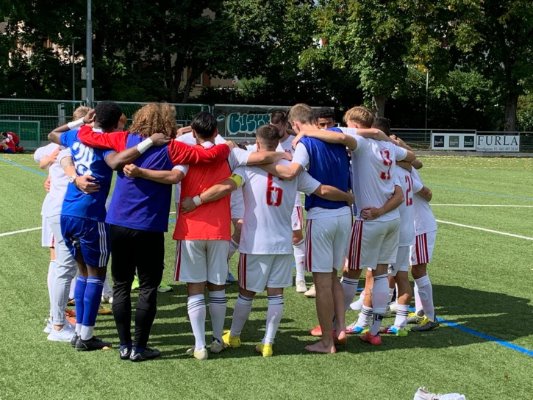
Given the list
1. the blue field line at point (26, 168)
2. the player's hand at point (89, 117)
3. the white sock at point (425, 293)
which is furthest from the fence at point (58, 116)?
the white sock at point (425, 293)

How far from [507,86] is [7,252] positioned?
40.5 metres

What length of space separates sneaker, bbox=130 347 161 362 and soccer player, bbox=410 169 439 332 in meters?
2.51

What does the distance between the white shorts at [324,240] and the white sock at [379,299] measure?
1.79 ft

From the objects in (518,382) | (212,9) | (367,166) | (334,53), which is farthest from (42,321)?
(212,9)

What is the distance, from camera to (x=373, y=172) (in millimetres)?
6219

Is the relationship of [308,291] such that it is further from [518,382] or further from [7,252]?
[7,252]

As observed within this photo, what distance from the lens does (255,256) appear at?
5.88 m

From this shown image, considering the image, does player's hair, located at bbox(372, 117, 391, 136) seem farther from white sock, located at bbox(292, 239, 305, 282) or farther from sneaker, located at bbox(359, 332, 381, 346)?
white sock, located at bbox(292, 239, 305, 282)

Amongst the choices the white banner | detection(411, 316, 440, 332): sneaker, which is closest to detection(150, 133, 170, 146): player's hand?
detection(411, 316, 440, 332): sneaker

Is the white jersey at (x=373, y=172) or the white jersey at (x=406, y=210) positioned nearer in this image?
the white jersey at (x=373, y=172)

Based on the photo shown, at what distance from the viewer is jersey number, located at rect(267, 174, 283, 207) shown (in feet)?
19.3

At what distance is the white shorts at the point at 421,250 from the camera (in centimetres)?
689

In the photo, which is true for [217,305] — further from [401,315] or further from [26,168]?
[26,168]

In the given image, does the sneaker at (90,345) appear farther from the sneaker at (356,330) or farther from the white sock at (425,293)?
the white sock at (425,293)
